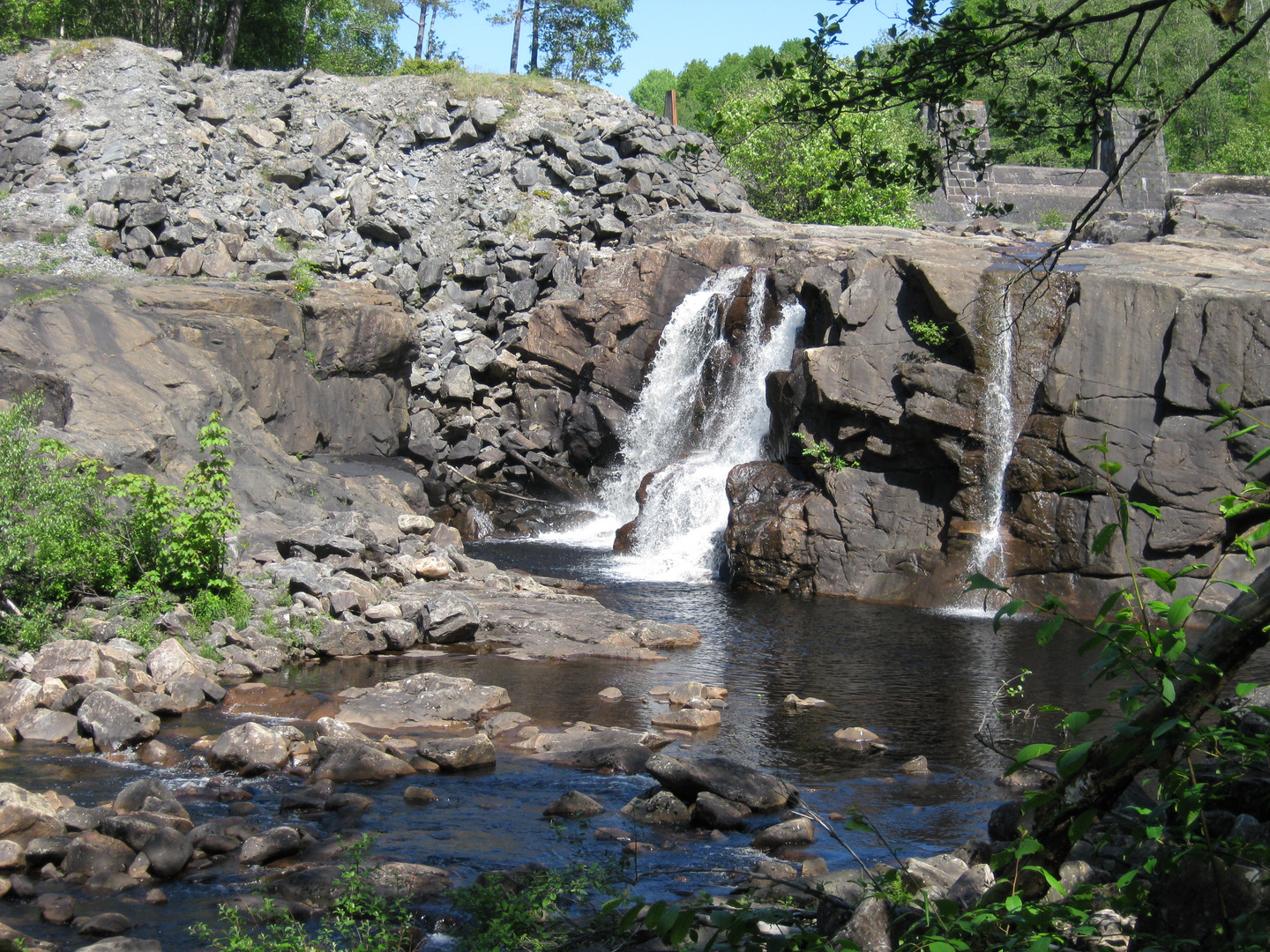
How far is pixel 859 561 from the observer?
18.4 m

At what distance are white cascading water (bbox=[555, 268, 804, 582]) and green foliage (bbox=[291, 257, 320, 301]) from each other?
26.5ft

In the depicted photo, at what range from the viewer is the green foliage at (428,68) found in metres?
34.9

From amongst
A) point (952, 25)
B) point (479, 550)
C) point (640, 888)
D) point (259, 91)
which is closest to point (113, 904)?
point (640, 888)

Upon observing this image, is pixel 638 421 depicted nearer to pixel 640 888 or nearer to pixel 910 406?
pixel 910 406

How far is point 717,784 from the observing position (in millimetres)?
8383

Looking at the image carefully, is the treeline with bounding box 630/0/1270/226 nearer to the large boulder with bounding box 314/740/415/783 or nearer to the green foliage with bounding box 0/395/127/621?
the large boulder with bounding box 314/740/415/783

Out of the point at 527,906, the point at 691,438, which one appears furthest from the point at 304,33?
the point at 527,906

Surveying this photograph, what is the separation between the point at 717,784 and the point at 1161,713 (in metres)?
5.76

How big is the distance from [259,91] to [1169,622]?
113 ft

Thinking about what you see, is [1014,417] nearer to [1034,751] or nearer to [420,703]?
[420,703]

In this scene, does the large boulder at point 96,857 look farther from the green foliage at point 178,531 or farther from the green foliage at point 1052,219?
the green foliage at point 1052,219

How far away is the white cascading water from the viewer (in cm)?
2120

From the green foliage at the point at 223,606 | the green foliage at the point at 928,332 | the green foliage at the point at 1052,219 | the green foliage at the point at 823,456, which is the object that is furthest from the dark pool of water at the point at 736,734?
the green foliage at the point at 1052,219

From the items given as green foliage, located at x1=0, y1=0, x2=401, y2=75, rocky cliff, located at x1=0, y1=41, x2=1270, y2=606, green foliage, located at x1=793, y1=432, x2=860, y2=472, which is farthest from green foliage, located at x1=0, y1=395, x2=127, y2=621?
green foliage, located at x1=0, y1=0, x2=401, y2=75
